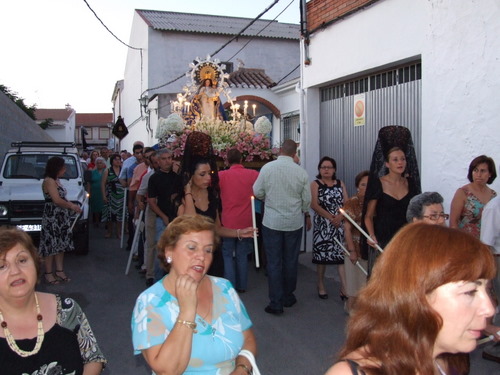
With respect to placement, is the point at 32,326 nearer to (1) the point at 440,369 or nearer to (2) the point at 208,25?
(1) the point at 440,369

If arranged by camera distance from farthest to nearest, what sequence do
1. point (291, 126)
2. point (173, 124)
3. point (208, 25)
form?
point (208, 25), point (291, 126), point (173, 124)

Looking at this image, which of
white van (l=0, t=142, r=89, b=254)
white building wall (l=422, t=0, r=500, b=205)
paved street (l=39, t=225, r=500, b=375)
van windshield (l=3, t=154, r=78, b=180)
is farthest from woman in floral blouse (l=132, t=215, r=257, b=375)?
van windshield (l=3, t=154, r=78, b=180)

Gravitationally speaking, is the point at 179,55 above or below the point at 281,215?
above

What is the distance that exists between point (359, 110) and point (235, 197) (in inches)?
127

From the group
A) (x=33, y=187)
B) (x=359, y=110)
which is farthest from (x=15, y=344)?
(x=33, y=187)

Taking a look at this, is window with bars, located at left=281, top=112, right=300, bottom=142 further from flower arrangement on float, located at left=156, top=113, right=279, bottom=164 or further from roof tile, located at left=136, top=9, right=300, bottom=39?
roof tile, located at left=136, top=9, right=300, bottom=39

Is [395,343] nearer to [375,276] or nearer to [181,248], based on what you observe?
[375,276]

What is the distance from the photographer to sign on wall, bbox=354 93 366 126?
Result: 9633 mm

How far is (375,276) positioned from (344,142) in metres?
8.51

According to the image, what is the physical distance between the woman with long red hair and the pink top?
582 centimetres

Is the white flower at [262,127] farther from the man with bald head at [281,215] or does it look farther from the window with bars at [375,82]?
the man with bald head at [281,215]

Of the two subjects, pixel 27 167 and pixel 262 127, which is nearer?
pixel 262 127

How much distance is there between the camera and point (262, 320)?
6.81 meters

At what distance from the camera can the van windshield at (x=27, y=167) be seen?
11844mm
